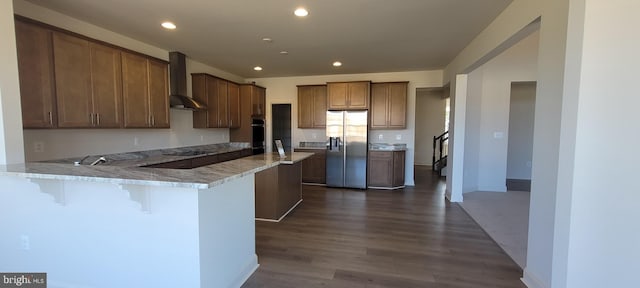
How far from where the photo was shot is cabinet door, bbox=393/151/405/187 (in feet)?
18.5

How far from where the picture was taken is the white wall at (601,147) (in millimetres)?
1413

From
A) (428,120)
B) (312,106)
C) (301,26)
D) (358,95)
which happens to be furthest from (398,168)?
(428,120)

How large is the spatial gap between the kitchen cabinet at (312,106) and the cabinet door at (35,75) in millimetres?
4207

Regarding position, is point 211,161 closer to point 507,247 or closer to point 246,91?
point 246,91

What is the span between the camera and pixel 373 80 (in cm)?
604

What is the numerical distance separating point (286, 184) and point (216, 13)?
2.35 meters

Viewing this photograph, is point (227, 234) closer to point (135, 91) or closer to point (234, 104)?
point (135, 91)

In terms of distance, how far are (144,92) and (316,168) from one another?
11.6ft

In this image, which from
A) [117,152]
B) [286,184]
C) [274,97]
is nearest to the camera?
[117,152]

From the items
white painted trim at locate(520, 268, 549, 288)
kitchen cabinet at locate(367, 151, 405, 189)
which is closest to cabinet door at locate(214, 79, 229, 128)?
kitchen cabinet at locate(367, 151, 405, 189)

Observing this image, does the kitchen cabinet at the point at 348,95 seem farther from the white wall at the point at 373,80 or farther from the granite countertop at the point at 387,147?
the granite countertop at the point at 387,147

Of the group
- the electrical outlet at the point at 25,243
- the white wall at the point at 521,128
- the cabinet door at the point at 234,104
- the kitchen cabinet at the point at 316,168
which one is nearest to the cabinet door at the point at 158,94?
the cabinet door at the point at 234,104

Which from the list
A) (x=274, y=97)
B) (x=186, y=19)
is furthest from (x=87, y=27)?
(x=274, y=97)

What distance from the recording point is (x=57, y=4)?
2.72m
